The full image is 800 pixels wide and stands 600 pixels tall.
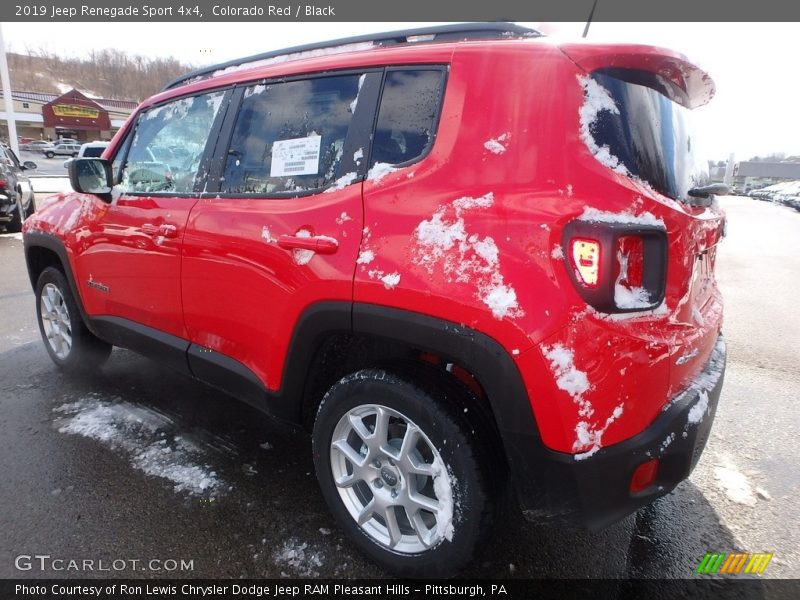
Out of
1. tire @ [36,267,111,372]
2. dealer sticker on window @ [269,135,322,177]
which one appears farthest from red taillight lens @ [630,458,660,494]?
tire @ [36,267,111,372]

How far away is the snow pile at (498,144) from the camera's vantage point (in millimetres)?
1617

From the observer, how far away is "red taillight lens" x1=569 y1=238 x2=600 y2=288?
1493 mm

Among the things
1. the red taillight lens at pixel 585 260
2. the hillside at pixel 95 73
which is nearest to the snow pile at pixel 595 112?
the red taillight lens at pixel 585 260

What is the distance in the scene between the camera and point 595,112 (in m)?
1.58

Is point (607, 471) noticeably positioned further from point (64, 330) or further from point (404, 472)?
point (64, 330)

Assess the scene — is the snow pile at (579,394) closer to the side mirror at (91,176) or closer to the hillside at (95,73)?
the side mirror at (91,176)

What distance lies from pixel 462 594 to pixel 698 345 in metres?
1.25

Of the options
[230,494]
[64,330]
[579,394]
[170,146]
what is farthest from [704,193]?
[64,330]

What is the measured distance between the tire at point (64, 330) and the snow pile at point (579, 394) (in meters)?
3.39

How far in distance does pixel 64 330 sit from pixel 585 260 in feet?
12.4

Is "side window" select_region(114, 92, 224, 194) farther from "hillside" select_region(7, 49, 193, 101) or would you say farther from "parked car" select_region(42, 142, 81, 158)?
"hillside" select_region(7, 49, 193, 101)

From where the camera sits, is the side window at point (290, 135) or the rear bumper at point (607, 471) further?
the side window at point (290, 135)

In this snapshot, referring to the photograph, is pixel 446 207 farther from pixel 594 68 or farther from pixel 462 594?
pixel 462 594

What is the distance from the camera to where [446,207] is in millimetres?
1675
